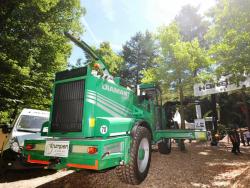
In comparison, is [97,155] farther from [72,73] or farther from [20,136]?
[20,136]

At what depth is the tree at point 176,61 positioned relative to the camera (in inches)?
495

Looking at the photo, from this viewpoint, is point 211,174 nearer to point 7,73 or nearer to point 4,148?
point 4,148

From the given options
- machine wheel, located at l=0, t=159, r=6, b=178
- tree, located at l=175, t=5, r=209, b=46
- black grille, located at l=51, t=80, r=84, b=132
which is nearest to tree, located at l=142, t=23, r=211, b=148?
black grille, located at l=51, t=80, r=84, b=132

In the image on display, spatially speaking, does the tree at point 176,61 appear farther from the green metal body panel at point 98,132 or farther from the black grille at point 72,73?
the black grille at point 72,73

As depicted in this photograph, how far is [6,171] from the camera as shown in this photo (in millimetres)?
7148

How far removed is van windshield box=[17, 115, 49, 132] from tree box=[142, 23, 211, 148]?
301 inches

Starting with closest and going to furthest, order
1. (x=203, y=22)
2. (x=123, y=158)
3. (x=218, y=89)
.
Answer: (x=123, y=158), (x=218, y=89), (x=203, y=22)

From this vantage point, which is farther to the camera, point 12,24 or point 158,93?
point 12,24

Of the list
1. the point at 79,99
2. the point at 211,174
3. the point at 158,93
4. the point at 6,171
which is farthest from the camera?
the point at 158,93

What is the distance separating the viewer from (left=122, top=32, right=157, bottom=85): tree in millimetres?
33812

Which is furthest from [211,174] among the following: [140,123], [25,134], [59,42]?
[59,42]

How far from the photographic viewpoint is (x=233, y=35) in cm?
899

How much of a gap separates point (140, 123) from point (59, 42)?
11.1 meters

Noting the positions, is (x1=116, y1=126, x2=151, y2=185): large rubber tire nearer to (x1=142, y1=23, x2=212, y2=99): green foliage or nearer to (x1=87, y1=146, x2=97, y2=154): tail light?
(x1=87, y1=146, x2=97, y2=154): tail light
